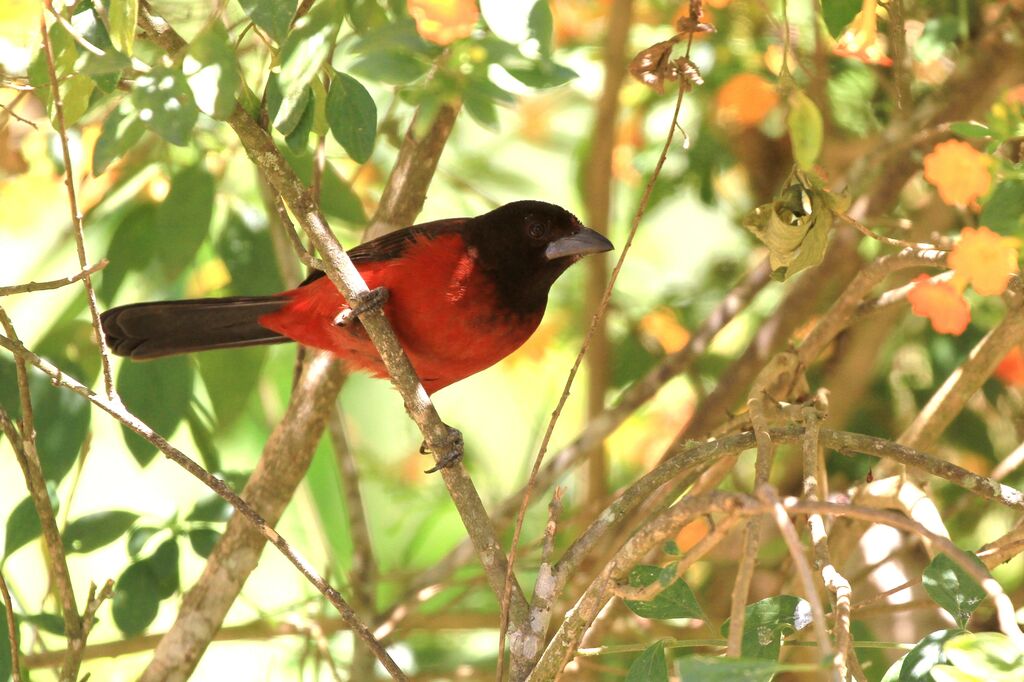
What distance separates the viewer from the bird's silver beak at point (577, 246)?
3.87 meters

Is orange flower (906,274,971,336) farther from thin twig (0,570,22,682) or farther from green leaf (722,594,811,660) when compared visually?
thin twig (0,570,22,682)

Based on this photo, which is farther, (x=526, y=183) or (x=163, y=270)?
(x=526, y=183)

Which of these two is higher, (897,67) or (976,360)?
(897,67)

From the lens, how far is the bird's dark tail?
3.65 meters

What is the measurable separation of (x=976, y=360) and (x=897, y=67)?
31.9 inches

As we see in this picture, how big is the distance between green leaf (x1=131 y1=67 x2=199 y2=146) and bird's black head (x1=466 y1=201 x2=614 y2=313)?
5.66 ft

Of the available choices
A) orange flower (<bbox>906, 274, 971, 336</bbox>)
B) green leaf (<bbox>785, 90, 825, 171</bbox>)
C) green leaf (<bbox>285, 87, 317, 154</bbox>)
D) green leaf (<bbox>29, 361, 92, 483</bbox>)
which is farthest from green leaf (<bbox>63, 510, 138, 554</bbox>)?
orange flower (<bbox>906, 274, 971, 336</bbox>)

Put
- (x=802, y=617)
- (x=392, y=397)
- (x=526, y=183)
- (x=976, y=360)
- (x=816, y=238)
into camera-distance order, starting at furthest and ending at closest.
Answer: (x=392, y=397) < (x=526, y=183) < (x=976, y=360) < (x=816, y=238) < (x=802, y=617)

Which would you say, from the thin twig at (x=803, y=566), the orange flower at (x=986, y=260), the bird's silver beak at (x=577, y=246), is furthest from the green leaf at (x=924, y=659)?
the bird's silver beak at (x=577, y=246)

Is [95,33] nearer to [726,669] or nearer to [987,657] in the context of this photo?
[726,669]

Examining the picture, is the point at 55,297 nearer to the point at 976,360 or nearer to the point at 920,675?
the point at 976,360

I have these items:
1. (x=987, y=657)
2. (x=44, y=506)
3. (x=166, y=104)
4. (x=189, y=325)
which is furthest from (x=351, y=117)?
(x=987, y=657)

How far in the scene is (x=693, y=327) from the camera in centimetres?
481

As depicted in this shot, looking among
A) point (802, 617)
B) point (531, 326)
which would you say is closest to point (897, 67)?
point (531, 326)
